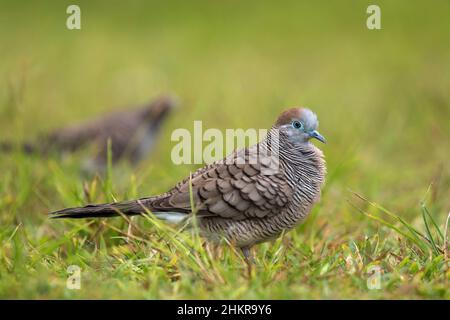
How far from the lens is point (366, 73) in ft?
37.9

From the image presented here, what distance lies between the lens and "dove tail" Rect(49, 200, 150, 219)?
423 cm

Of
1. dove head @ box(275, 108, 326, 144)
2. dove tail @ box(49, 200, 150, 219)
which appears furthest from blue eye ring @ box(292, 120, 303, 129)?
dove tail @ box(49, 200, 150, 219)

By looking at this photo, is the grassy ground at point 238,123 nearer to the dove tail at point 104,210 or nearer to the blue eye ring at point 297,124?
the dove tail at point 104,210

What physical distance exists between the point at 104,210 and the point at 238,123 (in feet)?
8.00

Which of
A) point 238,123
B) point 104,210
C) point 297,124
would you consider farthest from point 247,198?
point 238,123

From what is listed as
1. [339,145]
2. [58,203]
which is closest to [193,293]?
[58,203]

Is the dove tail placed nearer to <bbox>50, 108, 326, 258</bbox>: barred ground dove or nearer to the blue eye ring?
<bbox>50, 108, 326, 258</bbox>: barred ground dove

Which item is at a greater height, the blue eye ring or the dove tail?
the blue eye ring

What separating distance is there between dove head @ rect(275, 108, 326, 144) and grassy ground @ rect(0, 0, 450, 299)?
1.66 feet

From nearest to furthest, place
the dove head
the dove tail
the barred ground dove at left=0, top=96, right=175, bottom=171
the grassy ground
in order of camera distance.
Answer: the grassy ground, the dove tail, the dove head, the barred ground dove at left=0, top=96, right=175, bottom=171

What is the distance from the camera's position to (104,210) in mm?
4246

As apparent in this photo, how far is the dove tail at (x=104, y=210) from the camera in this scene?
4234 millimetres

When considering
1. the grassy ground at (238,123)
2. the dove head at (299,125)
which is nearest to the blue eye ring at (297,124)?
the dove head at (299,125)
